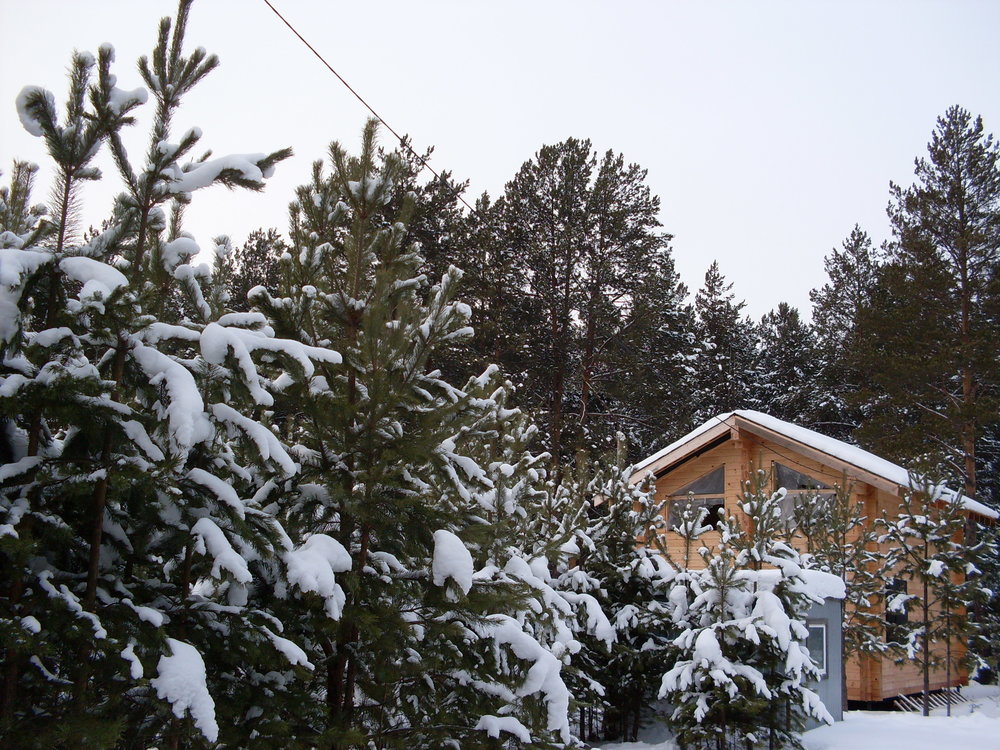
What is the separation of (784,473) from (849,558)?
3123 millimetres

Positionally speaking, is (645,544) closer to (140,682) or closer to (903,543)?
(903,543)

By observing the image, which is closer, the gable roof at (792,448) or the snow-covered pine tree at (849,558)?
the snow-covered pine tree at (849,558)

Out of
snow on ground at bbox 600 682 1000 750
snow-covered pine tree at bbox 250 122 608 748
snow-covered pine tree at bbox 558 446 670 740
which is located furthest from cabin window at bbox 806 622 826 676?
snow-covered pine tree at bbox 250 122 608 748

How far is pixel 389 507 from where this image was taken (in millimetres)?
4695

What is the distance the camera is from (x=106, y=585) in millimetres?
3465

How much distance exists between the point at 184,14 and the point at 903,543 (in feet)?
52.8

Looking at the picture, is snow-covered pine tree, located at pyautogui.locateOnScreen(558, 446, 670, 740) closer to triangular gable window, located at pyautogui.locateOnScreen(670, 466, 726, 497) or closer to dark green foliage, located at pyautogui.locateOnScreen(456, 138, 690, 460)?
triangular gable window, located at pyautogui.locateOnScreen(670, 466, 726, 497)

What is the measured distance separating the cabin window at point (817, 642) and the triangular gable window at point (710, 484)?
6567 mm

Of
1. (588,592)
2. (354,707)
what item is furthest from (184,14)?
(588,592)

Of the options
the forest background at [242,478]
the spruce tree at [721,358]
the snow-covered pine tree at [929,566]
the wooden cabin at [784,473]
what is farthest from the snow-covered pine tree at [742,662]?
the spruce tree at [721,358]

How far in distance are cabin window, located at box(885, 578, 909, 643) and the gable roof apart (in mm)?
2157

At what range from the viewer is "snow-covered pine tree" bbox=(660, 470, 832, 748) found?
9.27 m

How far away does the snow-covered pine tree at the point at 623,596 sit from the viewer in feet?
36.1

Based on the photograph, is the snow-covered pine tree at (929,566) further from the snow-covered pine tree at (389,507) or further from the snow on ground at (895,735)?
the snow-covered pine tree at (389,507)
